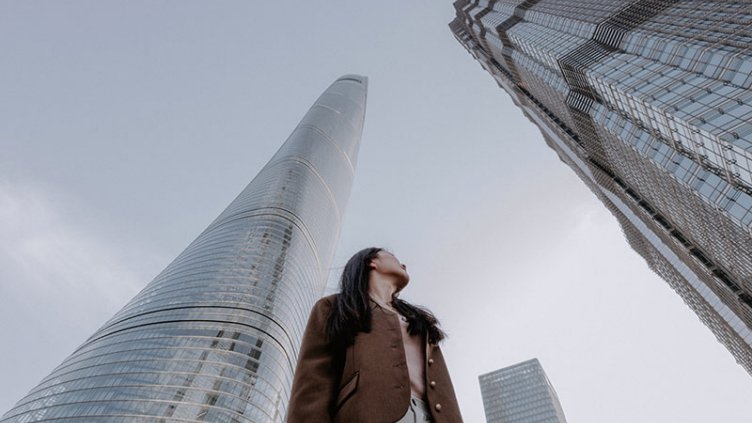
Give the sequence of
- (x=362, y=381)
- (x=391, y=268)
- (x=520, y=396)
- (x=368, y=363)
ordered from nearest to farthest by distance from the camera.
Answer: (x=362, y=381) → (x=368, y=363) → (x=391, y=268) → (x=520, y=396)

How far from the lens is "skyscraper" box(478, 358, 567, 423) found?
5497 inches

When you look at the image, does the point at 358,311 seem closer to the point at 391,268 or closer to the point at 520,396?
the point at 391,268

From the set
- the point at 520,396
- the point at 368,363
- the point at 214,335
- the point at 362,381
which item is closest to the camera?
the point at 362,381

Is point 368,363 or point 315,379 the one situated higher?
point 368,363

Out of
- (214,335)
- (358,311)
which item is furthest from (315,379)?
(214,335)

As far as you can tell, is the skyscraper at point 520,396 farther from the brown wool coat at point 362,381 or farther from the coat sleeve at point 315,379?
the coat sleeve at point 315,379

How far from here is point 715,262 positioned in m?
42.9

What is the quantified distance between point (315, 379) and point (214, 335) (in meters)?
62.5

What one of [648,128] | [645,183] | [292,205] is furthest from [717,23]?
[292,205]

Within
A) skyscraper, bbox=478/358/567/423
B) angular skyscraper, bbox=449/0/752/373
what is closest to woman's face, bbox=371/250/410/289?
angular skyscraper, bbox=449/0/752/373

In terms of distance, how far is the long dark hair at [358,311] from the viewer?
2.98 meters

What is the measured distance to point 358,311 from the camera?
3.11 meters

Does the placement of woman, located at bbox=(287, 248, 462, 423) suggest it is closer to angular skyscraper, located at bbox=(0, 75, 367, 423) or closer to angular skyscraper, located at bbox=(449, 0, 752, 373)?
angular skyscraper, located at bbox=(449, 0, 752, 373)

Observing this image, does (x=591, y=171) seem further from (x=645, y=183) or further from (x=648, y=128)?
(x=648, y=128)
